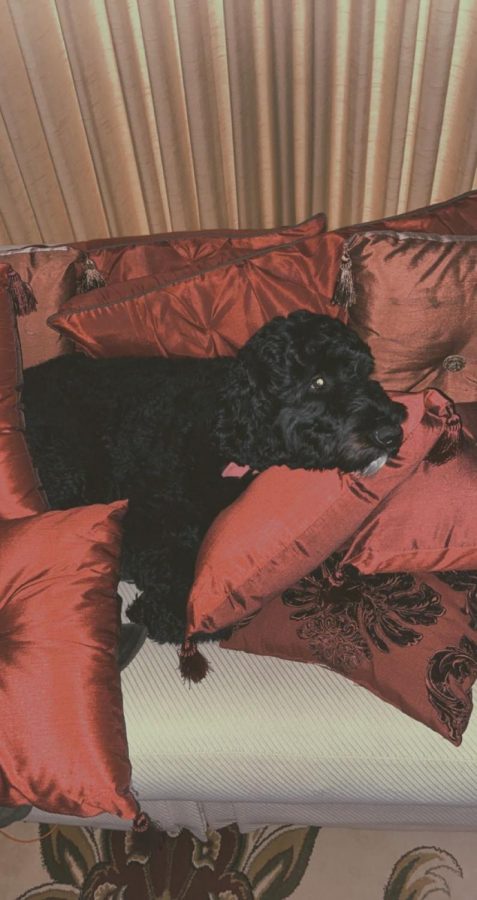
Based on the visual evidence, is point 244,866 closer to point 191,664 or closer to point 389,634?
point 191,664

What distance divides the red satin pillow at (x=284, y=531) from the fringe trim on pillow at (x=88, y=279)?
770mm

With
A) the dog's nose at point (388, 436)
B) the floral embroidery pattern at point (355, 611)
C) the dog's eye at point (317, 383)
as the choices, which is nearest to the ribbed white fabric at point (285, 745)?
the floral embroidery pattern at point (355, 611)

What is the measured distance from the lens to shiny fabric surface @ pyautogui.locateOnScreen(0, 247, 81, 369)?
1761 mm

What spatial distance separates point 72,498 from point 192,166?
1.43 m

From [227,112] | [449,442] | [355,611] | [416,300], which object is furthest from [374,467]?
[227,112]

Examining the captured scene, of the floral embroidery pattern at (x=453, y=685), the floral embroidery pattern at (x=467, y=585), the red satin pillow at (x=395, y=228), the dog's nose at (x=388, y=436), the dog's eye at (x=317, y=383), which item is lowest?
the floral embroidery pattern at (x=453, y=685)

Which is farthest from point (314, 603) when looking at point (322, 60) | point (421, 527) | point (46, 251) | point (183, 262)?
point (322, 60)

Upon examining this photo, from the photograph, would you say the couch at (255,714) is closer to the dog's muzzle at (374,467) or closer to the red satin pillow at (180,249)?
the red satin pillow at (180,249)

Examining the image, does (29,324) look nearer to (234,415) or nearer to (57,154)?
(234,415)

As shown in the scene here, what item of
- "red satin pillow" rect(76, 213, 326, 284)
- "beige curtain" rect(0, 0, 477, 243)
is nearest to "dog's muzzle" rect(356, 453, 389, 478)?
"red satin pillow" rect(76, 213, 326, 284)

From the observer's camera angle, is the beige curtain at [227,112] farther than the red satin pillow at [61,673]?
Yes

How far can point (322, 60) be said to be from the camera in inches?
85.8

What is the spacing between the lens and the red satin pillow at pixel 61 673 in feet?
4.18

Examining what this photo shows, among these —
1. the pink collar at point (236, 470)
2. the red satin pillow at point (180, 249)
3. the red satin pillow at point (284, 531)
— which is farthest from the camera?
the red satin pillow at point (180, 249)
